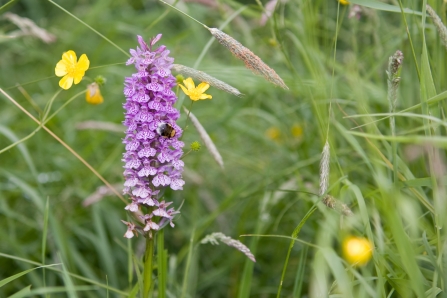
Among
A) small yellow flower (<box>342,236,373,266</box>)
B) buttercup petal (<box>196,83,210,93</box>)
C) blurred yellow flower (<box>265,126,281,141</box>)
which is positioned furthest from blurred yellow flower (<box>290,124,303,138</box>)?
small yellow flower (<box>342,236,373,266</box>)

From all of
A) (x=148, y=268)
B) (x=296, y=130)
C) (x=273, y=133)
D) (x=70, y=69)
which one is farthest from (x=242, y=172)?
(x=148, y=268)

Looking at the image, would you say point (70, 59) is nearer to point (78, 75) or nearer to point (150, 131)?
point (78, 75)

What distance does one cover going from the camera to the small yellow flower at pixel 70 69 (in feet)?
4.39

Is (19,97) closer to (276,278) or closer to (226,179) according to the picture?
(226,179)

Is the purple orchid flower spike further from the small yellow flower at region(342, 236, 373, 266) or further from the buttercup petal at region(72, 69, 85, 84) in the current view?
the small yellow flower at region(342, 236, 373, 266)

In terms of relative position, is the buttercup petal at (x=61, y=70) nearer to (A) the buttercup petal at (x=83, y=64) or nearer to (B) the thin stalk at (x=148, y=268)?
(A) the buttercup petal at (x=83, y=64)

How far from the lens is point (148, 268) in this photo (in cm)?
118

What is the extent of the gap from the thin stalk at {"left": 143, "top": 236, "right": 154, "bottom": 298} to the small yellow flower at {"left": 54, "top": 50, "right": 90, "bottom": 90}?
44cm

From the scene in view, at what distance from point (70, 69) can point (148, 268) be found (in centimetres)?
54

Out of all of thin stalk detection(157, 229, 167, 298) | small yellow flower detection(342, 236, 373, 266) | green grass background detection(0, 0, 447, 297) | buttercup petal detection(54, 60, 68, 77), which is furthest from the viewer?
green grass background detection(0, 0, 447, 297)

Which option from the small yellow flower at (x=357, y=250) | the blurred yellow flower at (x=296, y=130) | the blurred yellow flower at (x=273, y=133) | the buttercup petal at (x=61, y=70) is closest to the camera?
the small yellow flower at (x=357, y=250)

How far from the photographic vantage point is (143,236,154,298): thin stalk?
1.18 meters

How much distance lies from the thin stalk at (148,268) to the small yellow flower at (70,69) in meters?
0.44

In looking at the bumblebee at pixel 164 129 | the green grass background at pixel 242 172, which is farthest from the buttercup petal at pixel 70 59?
the bumblebee at pixel 164 129
